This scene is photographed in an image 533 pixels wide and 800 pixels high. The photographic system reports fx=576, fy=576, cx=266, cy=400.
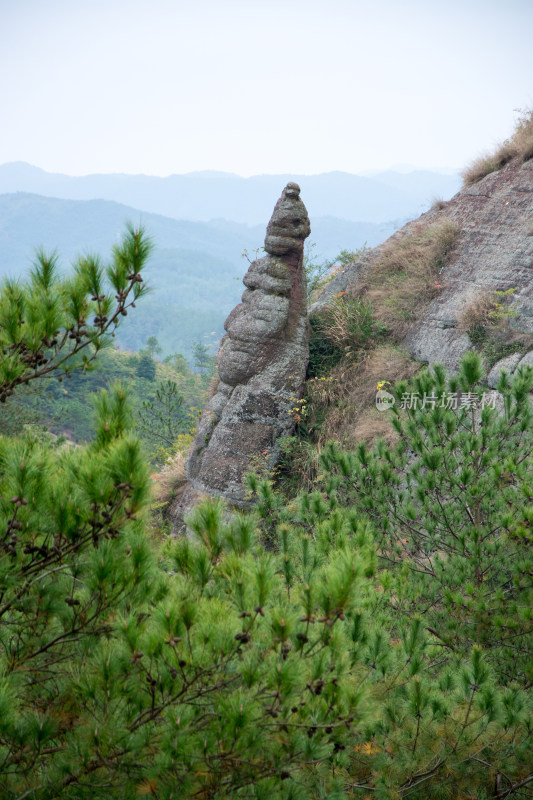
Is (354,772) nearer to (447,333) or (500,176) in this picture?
(447,333)

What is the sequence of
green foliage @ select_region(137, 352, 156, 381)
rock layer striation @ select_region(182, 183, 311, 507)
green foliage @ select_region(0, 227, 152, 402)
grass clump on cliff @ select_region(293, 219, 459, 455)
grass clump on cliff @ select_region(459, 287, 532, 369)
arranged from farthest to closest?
green foliage @ select_region(137, 352, 156, 381) → grass clump on cliff @ select_region(293, 219, 459, 455) → rock layer striation @ select_region(182, 183, 311, 507) → grass clump on cliff @ select_region(459, 287, 532, 369) → green foliage @ select_region(0, 227, 152, 402)

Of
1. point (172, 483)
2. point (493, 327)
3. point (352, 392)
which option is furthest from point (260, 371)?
point (493, 327)

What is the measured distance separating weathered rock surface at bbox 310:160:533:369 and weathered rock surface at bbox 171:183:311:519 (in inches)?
59.1

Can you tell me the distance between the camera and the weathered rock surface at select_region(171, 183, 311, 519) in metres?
9.78

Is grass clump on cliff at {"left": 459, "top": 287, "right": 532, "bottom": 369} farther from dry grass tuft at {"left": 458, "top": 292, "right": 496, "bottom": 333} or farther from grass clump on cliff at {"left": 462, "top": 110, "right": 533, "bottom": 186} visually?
grass clump on cliff at {"left": 462, "top": 110, "right": 533, "bottom": 186}

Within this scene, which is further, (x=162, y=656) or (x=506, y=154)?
(x=506, y=154)

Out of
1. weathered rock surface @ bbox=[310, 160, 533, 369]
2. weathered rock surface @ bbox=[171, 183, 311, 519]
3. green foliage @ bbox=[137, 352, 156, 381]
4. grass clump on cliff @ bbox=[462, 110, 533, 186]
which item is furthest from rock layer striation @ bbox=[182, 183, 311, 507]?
green foliage @ bbox=[137, 352, 156, 381]

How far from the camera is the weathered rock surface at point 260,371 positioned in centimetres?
978

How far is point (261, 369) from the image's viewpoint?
33.4 feet

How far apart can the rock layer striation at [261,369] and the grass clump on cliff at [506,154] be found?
16.3 ft

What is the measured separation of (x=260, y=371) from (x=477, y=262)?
4.76 meters

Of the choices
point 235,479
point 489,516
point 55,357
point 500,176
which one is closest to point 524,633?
point 489,516

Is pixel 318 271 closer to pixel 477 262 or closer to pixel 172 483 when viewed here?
pixel 477 262

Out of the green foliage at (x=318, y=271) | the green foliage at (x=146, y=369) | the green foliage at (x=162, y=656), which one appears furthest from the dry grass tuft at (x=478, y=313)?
the green foliage at (x=146, y=369)
